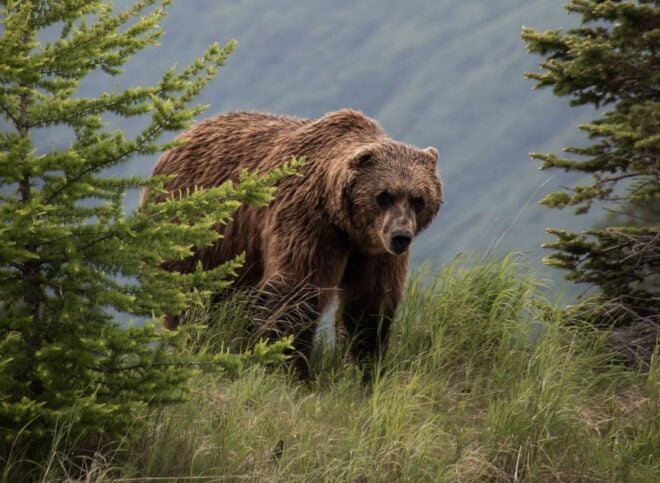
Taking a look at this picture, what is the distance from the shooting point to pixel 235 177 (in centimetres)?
804

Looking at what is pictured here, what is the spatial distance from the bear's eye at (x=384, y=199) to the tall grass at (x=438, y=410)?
1012mm

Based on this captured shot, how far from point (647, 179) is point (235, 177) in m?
3.49

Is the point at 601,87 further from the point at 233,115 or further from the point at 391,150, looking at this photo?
the point at 233,115

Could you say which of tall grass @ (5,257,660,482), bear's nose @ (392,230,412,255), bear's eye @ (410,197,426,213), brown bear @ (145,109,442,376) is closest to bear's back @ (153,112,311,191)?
brown bear @ (145,109,442,376)

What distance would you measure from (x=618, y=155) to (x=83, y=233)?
531 centimetres

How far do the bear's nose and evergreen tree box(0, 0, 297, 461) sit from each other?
2264 mm

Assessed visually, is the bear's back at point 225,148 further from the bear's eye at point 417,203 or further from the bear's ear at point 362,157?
the bear's eye at point 417,203

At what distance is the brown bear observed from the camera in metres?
7.07

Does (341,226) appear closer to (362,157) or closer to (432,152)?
(362,157)

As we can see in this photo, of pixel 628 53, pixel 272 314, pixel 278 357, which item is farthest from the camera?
pixel 628 53

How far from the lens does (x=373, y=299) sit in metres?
7.42

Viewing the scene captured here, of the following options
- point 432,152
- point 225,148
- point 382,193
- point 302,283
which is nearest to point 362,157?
point 382,193

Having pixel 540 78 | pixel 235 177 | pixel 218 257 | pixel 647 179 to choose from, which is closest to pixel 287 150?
pixel 235 177

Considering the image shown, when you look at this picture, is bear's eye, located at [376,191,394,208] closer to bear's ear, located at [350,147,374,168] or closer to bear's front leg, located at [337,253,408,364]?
bear's ear, located at [350,147,374,168]
